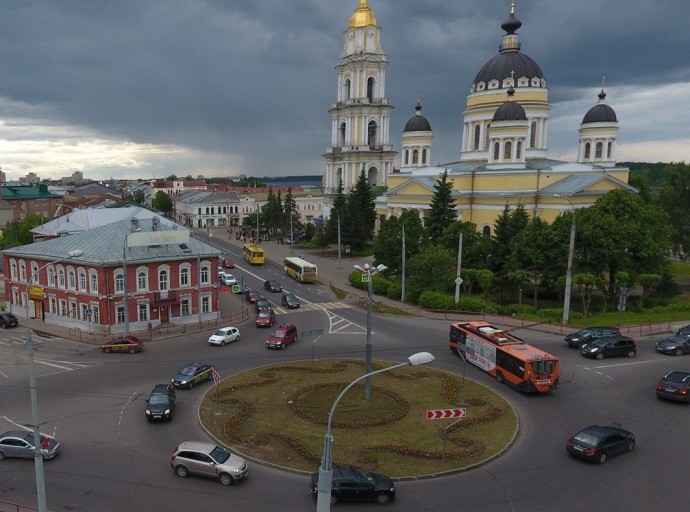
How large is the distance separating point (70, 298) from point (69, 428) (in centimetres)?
2284

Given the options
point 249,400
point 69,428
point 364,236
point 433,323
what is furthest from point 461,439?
point 364,236

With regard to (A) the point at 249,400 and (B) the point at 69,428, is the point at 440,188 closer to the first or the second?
(A) the point at 249,400

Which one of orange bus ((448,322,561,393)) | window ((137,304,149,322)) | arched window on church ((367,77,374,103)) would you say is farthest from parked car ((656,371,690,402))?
arched window on church ((367,77,374,103))

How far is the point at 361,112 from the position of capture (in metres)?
114

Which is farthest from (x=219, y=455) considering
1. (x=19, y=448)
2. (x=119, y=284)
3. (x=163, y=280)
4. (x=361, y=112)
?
(x=361, y=112)

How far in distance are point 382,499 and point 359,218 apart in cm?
6994

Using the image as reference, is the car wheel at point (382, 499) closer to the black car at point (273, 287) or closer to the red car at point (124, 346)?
the red car at point (124, 346)

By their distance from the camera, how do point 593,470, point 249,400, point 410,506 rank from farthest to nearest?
1. point 249,400
2. point 593,470
3. point 410,506

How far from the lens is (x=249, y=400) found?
2878cm

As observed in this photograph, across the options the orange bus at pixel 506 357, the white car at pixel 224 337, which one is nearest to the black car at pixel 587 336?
the orange bus at pixel 506 357

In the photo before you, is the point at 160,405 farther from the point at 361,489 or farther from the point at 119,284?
→ the point at 119,284

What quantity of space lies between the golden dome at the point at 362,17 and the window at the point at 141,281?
86745 millimetres

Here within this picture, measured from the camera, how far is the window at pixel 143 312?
44.2 meters

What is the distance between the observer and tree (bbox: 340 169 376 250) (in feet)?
284
